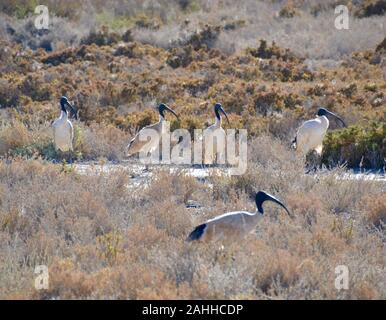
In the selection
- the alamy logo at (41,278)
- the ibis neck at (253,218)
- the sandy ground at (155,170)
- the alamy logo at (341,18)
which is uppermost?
the alamy logo at (341,18)

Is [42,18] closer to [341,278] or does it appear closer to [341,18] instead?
[341,18]

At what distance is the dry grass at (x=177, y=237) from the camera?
6.96m

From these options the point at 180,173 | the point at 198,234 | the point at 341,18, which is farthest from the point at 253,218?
the point at 341,18

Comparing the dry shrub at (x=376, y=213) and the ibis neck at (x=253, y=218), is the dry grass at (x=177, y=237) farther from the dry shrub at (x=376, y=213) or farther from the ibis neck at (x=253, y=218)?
the ibis neck at (x=253, y=218)

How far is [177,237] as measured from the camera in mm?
8719

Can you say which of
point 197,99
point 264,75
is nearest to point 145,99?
point 197,99

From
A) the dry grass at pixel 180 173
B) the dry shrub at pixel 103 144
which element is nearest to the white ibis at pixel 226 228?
the dry grass at pixel 180 173

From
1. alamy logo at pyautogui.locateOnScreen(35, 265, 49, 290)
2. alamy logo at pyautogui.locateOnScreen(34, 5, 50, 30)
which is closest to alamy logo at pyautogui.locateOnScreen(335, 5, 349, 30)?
alamy logo at pyautogui.locateOnScreen(34, 5, 50, 30)

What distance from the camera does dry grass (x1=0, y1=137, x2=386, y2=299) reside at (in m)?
6.96

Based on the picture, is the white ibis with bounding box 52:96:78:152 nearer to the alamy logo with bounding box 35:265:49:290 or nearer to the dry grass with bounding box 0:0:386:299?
the dry grass with bounding box 0:0:386:299

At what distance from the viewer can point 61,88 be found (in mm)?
19531

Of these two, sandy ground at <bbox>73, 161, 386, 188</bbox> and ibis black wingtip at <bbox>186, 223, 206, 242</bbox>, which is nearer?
ibis black wingtip at <bbox>186, 223, 206, 242</bbox>

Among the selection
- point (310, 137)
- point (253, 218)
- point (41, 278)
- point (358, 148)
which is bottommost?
point (41, 278)

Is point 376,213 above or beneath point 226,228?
above
